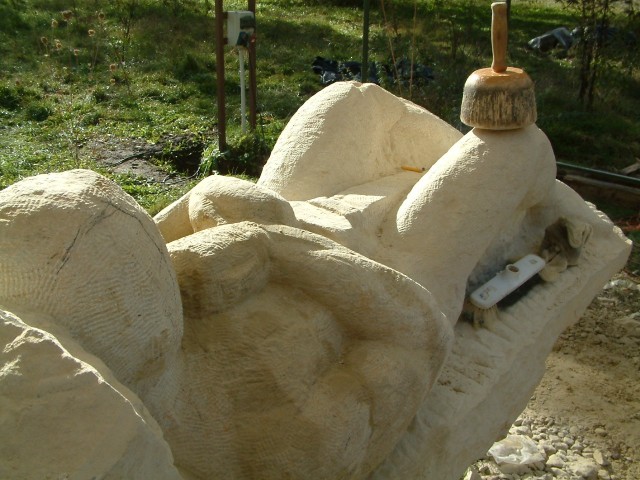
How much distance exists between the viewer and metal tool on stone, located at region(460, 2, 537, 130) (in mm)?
2365

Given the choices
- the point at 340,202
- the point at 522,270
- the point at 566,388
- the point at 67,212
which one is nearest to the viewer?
the point at 67,212

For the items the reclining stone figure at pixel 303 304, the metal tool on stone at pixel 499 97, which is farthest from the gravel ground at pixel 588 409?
the metal tool on stone at pixel 499 97

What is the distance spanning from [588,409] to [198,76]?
490cm

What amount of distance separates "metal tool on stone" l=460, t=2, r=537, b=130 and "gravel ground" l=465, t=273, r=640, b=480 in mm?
1468

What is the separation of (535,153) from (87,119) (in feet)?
14.7

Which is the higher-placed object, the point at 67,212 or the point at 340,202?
the point at 67,212

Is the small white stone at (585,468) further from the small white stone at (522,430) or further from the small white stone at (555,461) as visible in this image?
the small white stone at (522,430)

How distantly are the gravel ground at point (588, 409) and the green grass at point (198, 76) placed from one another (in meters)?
2.33

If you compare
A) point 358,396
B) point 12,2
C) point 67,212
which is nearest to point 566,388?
point 358,396

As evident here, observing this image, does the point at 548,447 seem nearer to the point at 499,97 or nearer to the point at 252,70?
the point at 499,97

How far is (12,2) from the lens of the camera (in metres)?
8.59

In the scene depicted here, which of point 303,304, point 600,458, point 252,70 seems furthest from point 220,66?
point 303,304

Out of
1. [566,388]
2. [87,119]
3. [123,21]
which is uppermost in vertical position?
[123,21]

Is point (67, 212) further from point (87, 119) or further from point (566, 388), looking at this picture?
point (87, 119)
